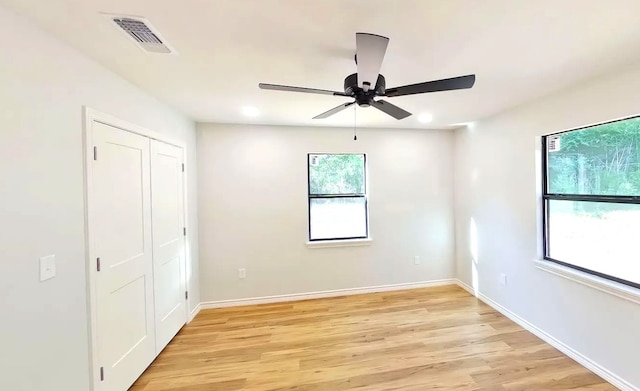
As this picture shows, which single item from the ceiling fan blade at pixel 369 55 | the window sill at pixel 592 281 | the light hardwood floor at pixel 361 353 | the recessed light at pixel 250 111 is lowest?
the light hardwood floor at pixel 361 353

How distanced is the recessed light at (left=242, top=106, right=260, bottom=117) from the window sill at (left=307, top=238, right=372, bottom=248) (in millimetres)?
1857

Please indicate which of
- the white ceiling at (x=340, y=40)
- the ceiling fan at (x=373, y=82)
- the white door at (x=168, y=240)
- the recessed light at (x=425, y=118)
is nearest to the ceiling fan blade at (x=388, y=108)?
the ceiling fan at (x=373, y=82)

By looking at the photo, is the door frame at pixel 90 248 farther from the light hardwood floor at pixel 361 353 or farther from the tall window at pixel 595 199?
the tall window at pixel 595 199

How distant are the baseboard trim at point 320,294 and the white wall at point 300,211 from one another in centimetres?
6

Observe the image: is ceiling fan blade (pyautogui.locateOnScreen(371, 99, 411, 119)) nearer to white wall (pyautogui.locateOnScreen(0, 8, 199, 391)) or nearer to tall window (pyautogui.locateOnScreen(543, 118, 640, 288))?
tall window (pyautogui.locateOnScreen(543, 118, 640, 288))

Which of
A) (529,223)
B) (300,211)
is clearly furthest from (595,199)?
(300,211)

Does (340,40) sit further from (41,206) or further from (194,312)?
(194,312)

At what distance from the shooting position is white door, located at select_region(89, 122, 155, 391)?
6.10 ft

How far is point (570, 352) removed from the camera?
246 cm

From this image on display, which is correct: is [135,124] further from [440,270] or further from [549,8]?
[440,270]

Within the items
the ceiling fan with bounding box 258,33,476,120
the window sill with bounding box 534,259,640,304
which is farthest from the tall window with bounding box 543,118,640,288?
the ceiling fan with bounding box 258,33,476,120

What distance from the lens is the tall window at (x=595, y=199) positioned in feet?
6.94

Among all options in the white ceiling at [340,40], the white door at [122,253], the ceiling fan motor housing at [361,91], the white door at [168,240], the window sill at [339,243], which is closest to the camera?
the white ceiling at [340,40]

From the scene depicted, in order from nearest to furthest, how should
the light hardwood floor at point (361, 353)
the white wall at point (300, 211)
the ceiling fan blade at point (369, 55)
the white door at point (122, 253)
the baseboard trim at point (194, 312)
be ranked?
the ceiling fan blade at point (369, 55) < the white door at point (122, 253) < the light hardwood floor at point (361, 353) < the baseboard trim at point (194, 312) < the white wall at point (300, 211)
